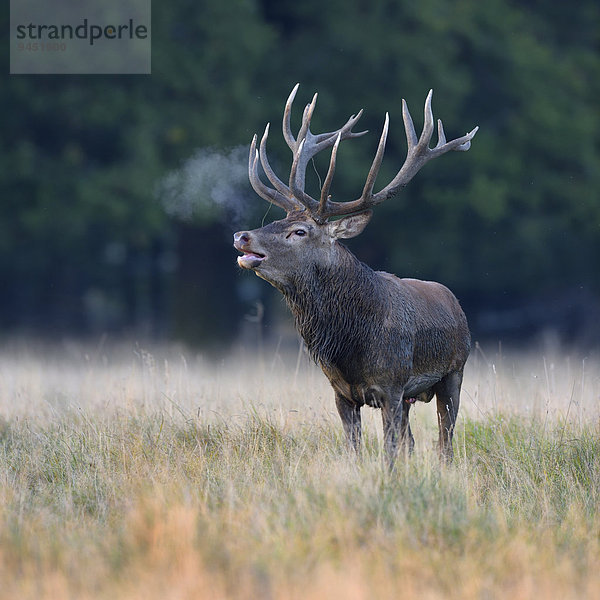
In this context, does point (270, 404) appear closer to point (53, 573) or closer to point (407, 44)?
point (53, 573)

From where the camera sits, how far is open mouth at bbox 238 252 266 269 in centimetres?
638

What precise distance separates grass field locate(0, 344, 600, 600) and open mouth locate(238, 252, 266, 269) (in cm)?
116

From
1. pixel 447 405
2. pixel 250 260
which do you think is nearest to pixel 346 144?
pixel 447 405

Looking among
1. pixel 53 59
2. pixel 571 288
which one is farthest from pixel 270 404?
pixel 571 288

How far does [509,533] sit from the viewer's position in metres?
5.10

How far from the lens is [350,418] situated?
6.73 m

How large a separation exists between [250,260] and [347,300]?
2.42 ft


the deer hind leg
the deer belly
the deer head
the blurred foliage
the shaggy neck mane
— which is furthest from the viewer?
the blurred foliage

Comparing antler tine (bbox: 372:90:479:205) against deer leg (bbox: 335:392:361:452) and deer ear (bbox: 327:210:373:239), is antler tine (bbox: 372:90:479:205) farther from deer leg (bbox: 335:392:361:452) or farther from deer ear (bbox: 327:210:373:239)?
deer leg (bbox: 335:392:361:452)

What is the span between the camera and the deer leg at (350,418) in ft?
21.8

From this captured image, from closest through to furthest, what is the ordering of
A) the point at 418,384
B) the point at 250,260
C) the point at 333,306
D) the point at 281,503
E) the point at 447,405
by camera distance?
1. the point at 281,503
2. the point at 250,260
3. the point at 333,306
4. the point at 418,384
5. the point at 447,405

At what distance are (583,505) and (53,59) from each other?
478 inches

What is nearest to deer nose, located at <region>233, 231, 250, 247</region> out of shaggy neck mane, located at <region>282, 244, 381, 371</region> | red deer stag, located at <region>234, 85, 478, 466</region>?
red deer stag, located at <region>234, 85, 478, 466</region>

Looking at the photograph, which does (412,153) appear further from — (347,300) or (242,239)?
(242,239)
